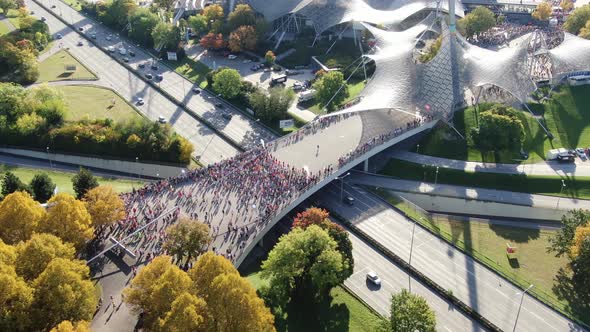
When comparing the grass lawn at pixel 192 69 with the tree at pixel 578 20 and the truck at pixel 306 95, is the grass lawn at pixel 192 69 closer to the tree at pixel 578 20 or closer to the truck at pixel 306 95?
the truck at pixel 306 95

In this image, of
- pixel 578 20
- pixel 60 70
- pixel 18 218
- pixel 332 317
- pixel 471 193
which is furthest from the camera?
pixel 578 20

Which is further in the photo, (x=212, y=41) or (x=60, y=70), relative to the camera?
(x=212, y=41)

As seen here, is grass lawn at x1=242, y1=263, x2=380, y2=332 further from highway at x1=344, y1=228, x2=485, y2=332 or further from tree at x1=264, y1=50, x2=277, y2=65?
tree at x1=264, y1=50, x2=277, y2=65

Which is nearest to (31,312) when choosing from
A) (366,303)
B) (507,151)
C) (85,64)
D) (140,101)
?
(366,303)

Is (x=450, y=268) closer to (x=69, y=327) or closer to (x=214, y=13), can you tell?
(x=69, y=327)

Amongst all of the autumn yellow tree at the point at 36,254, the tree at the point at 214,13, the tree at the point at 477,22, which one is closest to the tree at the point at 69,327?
the autumn yellow tree at the point at 36,254

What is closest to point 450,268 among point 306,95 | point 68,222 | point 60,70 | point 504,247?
point 504,247
